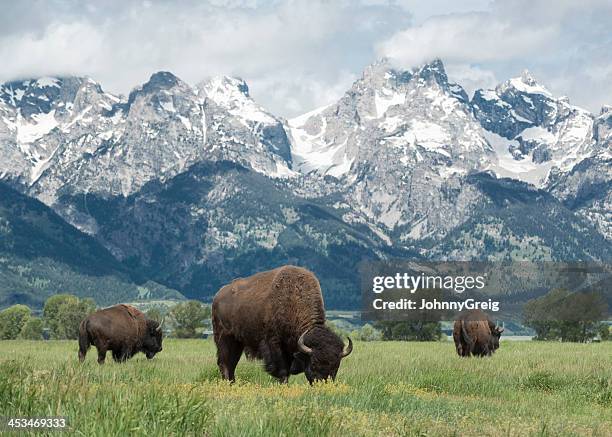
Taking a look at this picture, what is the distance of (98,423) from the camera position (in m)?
8.38

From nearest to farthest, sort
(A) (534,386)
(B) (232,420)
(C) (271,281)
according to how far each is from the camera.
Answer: (B) (232,420), (C) (271,281), (A) (534,386)

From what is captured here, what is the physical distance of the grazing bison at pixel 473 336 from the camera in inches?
1444

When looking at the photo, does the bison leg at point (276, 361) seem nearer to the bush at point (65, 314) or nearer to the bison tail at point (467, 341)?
the bison tail at point (467, 341)

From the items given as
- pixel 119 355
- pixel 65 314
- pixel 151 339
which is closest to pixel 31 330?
pixel 65 314

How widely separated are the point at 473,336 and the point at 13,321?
127127mm

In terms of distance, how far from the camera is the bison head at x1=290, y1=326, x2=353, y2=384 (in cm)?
1755

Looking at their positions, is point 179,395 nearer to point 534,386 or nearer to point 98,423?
point 98,423

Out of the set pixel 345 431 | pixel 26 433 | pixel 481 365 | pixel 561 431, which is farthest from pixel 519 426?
pixel 481 365

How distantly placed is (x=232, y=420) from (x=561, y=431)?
5.49 metres

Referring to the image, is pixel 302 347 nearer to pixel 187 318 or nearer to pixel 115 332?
pixel 115 332

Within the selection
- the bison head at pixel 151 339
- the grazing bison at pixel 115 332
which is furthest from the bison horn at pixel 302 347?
the bison head at pixel 151 339

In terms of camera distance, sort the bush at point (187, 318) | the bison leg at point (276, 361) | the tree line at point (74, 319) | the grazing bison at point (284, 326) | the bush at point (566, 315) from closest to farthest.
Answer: the grazing bison at point (284, 326)
the bison leg at point (276, 361)
the bush at point (566, 315)
the bush at point (187, 318)
the tree line at point (74, 319)

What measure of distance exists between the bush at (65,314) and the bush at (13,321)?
9789 mm

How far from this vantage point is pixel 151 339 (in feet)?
109
